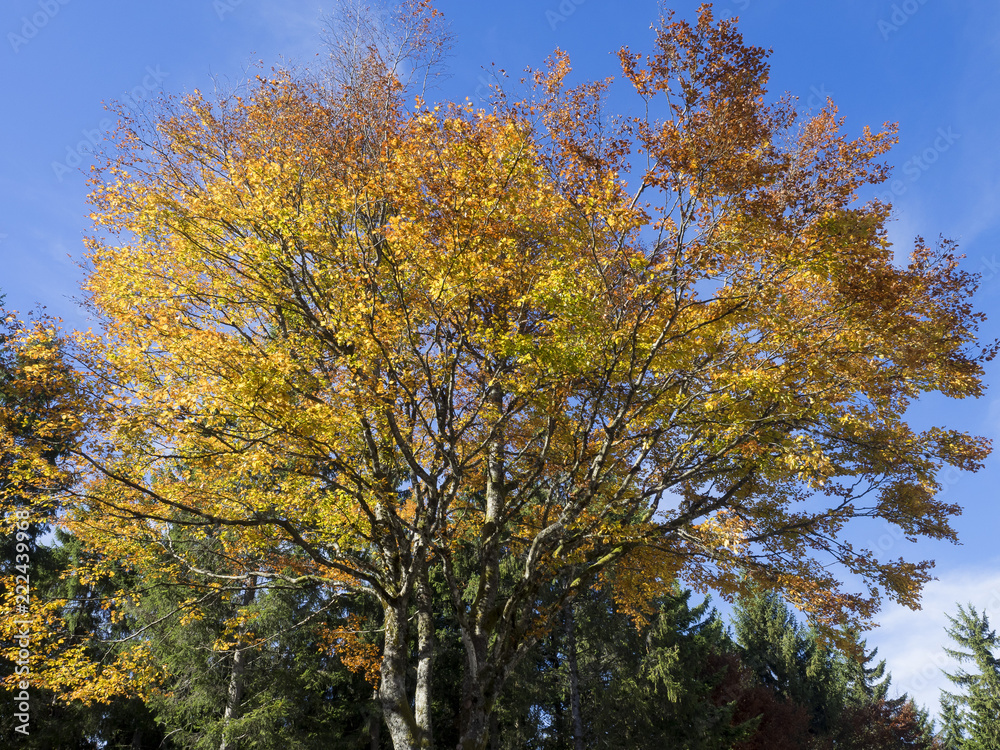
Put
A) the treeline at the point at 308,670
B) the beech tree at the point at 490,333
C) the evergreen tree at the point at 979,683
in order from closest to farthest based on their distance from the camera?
1. the beech tree at the point at 490,333
2. the treeline at the point at 308,670
3. the evergreen tree at the point at 979,683

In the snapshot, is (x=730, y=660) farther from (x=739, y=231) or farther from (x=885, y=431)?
(x=739, y=231)

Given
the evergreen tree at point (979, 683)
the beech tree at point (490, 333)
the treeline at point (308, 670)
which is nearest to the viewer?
the beech tree at point (490, 333)

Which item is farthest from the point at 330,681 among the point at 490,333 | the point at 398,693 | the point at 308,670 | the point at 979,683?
the point at 979,683

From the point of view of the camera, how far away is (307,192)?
829cm

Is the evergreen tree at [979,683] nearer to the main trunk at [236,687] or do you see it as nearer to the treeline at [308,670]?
the treeline at [308,670]

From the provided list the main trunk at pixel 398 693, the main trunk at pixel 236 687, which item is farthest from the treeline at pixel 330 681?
the main trunk at pixel 398 693

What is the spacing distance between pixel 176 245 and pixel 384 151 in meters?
3.30

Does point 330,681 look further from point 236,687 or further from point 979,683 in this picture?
point 979,683

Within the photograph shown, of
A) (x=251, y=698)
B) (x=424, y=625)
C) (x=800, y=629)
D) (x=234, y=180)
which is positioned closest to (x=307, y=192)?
(x=234, y=180)

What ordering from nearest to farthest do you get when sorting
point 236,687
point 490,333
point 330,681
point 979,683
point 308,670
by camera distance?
point 490,333, point 236,687, point 308,670, point 330,681, point 979,683

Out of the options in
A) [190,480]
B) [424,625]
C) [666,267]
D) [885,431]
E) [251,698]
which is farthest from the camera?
[251,698]

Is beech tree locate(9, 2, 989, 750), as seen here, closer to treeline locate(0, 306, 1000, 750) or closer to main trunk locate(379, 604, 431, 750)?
main trunk locate(379, 604, 431, 750)

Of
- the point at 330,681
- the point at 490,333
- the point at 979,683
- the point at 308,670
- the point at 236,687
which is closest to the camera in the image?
the point at 490,333

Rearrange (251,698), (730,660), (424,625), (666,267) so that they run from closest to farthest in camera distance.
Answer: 1. (666,267)
2. (424,625)
3. (251,698)
4. (730,660)
